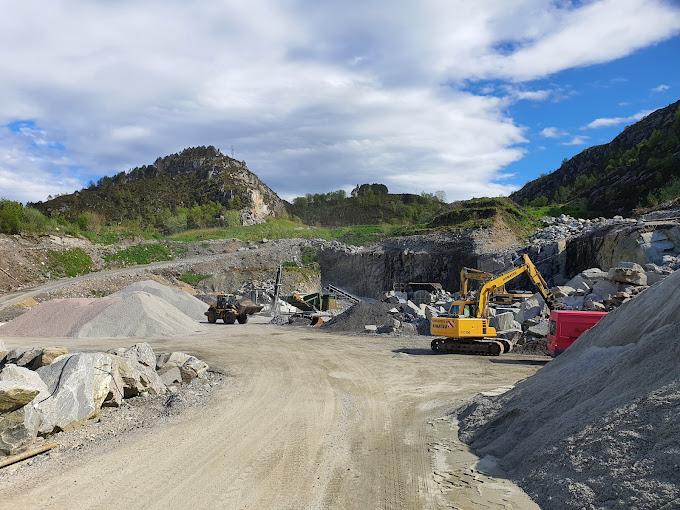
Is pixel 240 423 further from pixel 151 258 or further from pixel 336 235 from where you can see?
pixel 336 235

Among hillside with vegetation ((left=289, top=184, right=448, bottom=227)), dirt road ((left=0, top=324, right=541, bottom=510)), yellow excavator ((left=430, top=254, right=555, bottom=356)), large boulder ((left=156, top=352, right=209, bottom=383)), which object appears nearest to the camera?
dirt road ((left=0, top=324, right=541, bottom=510))

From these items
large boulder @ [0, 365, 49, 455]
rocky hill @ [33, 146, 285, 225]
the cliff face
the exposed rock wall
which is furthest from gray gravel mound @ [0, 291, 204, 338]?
rocky hill @ [33, 146, 285, 225]

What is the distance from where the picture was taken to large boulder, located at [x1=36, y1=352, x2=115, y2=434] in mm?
7945

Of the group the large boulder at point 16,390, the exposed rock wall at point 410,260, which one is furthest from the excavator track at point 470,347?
the exposed rock wall at point 410,260

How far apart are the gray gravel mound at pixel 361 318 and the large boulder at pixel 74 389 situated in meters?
15.4

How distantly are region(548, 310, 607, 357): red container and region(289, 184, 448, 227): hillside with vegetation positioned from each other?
6683 centimetres

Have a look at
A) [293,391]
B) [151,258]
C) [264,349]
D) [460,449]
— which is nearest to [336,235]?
[151,258]

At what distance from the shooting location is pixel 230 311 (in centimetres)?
2730

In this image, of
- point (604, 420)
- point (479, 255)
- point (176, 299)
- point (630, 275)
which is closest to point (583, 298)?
point (630, 275)

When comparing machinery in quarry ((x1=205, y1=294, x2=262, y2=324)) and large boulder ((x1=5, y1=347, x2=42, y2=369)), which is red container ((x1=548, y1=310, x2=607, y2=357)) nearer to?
large boulder ((x1=5, y1=347, x2=42, y2=369))

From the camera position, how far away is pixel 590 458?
195 inches

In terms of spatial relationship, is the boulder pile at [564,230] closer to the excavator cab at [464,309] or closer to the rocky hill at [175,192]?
the excavator cab at [464,309]

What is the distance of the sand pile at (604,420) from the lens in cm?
441

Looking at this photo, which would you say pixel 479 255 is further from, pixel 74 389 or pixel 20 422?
pixel 20 422
